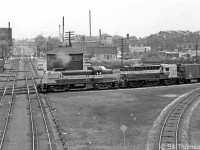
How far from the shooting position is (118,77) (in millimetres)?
43688

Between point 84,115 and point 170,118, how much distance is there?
24.1ft

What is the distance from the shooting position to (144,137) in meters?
20.4

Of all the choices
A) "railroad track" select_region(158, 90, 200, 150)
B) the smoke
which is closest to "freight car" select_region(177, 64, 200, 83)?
"railroad track" select_region(158, 90, 200, 150)

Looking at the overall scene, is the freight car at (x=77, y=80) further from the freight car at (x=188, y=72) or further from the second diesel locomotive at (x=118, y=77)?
the freight car at (x=188, y=72)

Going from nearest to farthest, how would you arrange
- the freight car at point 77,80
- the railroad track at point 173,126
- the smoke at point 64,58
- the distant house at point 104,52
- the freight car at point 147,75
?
the railroad track at point 173,126, the freight car at point 77,80, the freight car at point 147,75, the smoke at point 64,58, the distant house at point 104,52

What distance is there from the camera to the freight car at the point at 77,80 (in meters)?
39.8

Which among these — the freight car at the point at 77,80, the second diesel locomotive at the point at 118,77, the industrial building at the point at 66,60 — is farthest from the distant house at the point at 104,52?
the freight car at the point at 77,80

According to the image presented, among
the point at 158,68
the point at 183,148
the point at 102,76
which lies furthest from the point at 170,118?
the point at 158,68

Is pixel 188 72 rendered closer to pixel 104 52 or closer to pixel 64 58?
pixel 64 58

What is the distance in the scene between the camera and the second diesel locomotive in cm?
4028

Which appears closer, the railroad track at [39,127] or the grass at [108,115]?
the railroad track at [39,127]

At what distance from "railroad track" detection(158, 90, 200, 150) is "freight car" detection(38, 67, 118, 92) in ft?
38.3

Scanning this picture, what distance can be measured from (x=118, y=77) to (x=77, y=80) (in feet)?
19.9

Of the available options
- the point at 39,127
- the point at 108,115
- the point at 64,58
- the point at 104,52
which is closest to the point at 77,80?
the point at 108,115
